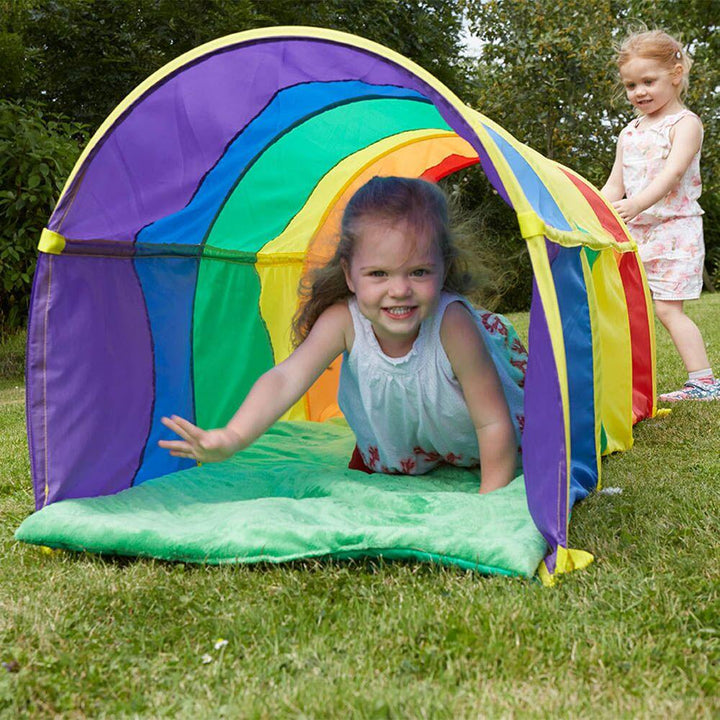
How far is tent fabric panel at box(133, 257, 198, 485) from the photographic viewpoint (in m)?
3.45

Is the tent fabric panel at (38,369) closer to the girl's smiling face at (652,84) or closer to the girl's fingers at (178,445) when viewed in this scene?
the girl's fingers at (178,445)

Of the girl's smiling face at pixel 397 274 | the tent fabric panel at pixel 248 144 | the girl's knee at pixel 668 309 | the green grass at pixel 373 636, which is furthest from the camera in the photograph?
the girl's knee at pixel 668 309

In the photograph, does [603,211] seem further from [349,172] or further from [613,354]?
[349,172]

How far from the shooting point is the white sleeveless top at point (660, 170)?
475cm

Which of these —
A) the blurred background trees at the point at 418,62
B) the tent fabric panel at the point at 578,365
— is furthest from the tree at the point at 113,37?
the tent fabric panel at the point at 578,365

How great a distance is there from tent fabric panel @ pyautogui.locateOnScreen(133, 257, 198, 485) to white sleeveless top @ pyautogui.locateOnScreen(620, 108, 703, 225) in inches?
97.4

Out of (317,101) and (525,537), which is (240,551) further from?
(317,101)

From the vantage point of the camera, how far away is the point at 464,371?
2.97 m

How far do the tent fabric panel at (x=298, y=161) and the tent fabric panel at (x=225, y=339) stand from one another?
146mm

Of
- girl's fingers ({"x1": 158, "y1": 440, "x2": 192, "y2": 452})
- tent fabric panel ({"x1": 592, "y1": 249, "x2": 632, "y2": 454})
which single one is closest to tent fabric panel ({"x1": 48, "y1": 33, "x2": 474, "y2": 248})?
girl's fingers ({"x1": 158, "y1": 440, "x2": 192, "y2": 452})

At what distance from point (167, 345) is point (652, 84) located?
2.84 meters

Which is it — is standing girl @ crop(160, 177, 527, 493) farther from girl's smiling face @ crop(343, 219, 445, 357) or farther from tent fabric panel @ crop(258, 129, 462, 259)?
tent fabric panel @ crop(258, 129, 462, 259)

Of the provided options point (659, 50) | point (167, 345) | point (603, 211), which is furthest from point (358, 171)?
point (659, 50)

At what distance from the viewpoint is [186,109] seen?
9.84 feet
